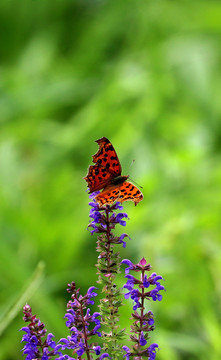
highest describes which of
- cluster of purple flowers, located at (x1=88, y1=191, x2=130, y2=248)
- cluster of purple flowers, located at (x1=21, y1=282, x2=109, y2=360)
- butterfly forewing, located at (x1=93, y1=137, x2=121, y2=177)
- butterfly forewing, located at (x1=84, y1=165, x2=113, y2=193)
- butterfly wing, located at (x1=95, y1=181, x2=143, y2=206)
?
butterfly forewing, located at (x1=93, y1=137, x2=121, y2=177)

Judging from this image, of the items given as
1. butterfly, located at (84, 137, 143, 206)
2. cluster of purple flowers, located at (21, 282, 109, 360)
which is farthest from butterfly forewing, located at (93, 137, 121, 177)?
cluster of purple flowers, located at (21, 282, 109, 360)

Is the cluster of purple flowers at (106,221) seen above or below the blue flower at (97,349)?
above

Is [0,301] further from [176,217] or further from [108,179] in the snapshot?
[108,179]

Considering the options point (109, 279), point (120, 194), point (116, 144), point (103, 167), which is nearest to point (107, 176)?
point (103, 167)

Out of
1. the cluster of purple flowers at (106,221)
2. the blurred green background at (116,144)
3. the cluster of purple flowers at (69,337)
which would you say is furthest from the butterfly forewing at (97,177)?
the blurred green background at (116,144)

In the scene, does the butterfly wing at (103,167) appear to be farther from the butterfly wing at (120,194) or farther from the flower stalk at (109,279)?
the flower stalk at (109,279)

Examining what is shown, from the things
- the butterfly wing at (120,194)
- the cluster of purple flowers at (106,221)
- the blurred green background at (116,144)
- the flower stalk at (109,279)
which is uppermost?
the blurred green background at (116,144)

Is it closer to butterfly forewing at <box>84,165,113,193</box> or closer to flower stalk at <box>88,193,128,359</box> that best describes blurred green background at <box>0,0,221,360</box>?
butterfly forewing at <box>84,165,113,193</box>
